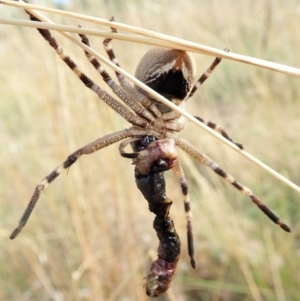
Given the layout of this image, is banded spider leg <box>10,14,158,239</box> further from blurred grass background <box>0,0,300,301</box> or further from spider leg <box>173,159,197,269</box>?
blurred grass background <box>0,0,300,301</box>

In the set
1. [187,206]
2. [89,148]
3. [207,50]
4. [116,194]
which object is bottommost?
[116,194]

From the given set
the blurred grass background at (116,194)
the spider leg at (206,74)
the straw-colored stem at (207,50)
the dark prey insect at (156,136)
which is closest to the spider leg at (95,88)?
the dark prey insect at (156,136)

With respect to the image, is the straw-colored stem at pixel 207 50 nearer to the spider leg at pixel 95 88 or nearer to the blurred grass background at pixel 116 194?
the spider leg at pixel 95 88

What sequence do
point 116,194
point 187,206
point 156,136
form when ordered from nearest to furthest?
point 156,136 < point 187,206 < point 116,194

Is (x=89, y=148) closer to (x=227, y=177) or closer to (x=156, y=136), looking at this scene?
(x=156, y=136)

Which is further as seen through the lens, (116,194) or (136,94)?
(116,194)

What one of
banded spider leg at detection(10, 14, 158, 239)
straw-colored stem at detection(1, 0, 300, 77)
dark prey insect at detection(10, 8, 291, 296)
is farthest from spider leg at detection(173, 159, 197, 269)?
straw-colored stem at detection(1, 0, 300, 77)

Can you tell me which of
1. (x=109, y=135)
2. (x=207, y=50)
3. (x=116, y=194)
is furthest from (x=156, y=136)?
(x=116, y=194)
